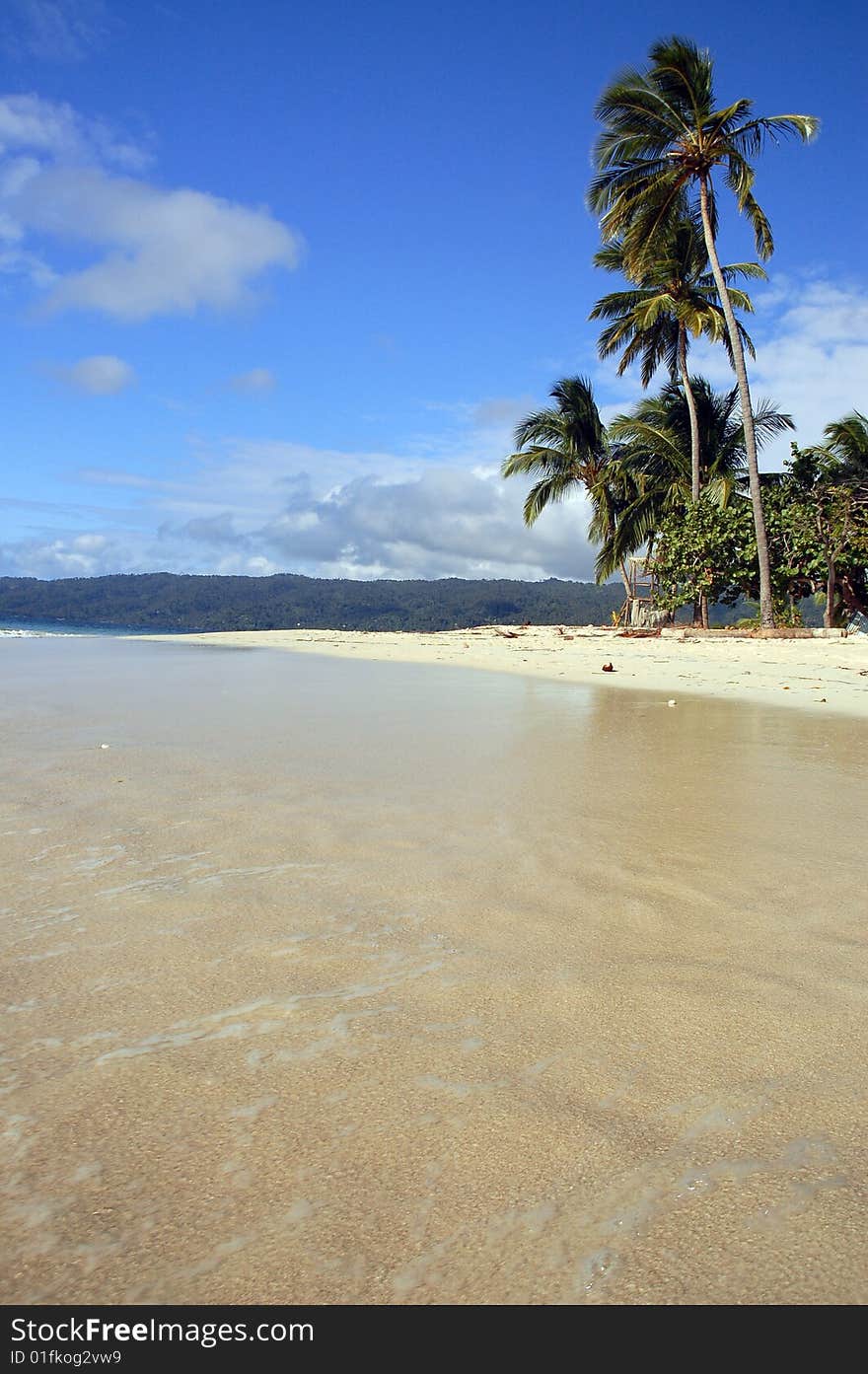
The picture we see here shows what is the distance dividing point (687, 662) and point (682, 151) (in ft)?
40.7

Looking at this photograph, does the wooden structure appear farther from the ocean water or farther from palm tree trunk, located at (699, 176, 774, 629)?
the ocean water

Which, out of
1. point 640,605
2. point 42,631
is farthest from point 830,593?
point 42,631

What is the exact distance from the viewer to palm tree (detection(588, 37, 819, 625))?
55.5 feet

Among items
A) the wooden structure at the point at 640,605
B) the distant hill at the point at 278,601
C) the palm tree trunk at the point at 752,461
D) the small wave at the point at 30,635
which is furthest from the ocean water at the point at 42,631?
the palm tree trunk at the point at 752,461

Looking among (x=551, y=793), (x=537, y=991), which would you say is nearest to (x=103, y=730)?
(x=551, y=793)

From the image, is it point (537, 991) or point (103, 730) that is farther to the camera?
point (103, 730)

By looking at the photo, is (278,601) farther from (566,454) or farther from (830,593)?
(830,593)

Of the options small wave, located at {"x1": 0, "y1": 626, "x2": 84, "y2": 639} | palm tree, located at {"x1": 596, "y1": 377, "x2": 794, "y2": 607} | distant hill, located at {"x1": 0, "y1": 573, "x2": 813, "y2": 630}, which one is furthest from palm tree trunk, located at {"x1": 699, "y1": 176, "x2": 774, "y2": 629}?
distant hill, located at {"x1": 0, "y1": 573, "x2": 813, "y2": 630}

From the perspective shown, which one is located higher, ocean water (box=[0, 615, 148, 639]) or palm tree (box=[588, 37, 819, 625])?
palm tree (box=[588, 37, 819, 625])

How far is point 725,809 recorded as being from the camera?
3324 mm

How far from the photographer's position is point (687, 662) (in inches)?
488

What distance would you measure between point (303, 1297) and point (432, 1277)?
0.15m

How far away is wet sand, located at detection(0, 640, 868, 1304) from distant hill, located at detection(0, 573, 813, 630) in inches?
2105
